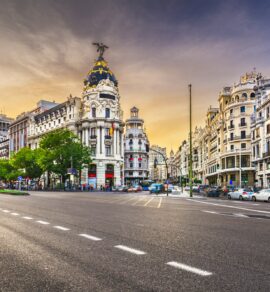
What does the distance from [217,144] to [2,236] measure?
249 feet

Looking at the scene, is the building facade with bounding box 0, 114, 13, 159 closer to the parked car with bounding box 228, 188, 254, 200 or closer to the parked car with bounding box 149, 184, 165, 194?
the parked car with bounding box 149, 184, 165, 194

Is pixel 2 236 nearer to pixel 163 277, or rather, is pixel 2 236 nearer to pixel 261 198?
pixel 163 277

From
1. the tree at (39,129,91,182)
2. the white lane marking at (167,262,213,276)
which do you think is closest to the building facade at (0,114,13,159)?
the tree at (39,129,91,182)

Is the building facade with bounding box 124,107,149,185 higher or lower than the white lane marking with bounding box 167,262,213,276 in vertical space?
higher

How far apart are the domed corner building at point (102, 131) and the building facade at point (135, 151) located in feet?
119

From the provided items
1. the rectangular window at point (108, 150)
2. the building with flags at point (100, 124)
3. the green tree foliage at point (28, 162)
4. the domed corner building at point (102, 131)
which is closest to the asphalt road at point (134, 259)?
the building with flags at point (100, 124)

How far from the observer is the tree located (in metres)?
67.6

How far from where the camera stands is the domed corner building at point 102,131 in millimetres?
81750

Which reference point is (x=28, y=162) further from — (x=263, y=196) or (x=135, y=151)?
(x=263, y=196)

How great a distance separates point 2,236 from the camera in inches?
343

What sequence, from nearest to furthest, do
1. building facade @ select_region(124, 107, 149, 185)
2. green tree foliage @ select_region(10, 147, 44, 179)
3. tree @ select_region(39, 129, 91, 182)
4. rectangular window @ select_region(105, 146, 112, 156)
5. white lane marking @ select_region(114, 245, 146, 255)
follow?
white lane marking @ select_region(114, 245, 146, 255)
tree @ select_region(39, 129, 91, 182)
green tree foliage @ select_region(10, 147, 44, 179)
rectangular window @ select_region(105, 146, 112, 156)
building facade @ select_region(124, 107, 149, 185)

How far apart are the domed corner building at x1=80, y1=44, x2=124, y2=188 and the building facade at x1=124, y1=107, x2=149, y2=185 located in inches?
1430

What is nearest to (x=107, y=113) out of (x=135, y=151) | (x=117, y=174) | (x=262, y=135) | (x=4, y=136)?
(x=117, y=174)

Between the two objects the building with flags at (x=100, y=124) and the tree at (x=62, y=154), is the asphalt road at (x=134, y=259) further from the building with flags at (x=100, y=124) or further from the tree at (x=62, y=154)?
the building with flags at (x=100, y=124)
